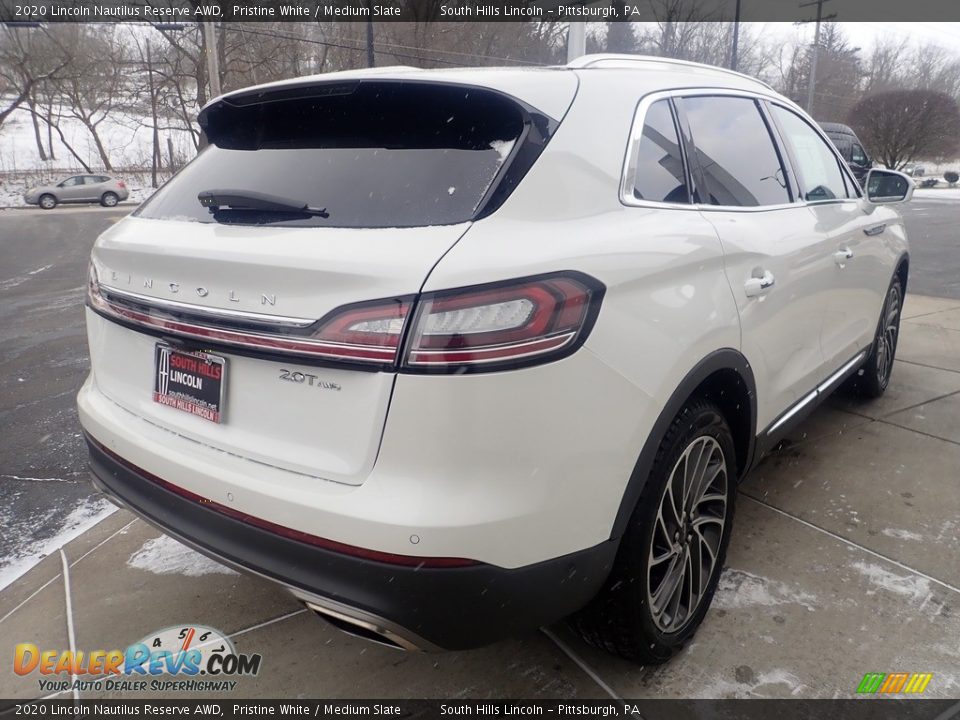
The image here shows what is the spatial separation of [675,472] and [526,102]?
3.74 feet

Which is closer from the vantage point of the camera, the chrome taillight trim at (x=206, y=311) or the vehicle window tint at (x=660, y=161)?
the chrome taillight trim at (x=206, y=311)

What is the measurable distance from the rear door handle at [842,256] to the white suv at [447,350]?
920 mm

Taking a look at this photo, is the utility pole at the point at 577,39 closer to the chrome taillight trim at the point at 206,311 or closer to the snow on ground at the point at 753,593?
the snow on ground at the point at 753,593

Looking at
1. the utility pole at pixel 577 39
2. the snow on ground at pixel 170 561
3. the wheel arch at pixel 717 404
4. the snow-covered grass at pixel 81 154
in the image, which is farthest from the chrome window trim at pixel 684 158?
the snow-covered grass at pixel 81 154

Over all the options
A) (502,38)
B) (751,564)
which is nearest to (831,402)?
(751,564)

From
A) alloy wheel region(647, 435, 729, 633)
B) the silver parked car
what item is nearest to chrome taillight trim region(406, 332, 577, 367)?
alloy wheel region(647, 435, 729, 633)

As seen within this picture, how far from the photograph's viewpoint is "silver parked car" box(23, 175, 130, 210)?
98.1ft

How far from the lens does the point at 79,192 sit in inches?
1206

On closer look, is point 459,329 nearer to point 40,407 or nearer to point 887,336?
point 887,336

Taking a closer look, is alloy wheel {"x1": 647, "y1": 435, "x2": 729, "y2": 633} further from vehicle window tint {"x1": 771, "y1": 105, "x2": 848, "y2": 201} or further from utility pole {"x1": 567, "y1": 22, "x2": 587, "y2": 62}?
utility pole {"x1": 567, "y1": 22, "x2": 587, "y2": 62}

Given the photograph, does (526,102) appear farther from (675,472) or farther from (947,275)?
(947,275)

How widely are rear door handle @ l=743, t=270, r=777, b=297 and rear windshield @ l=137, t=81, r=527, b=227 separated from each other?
102 centimetres

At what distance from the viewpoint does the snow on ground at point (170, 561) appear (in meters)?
2.88

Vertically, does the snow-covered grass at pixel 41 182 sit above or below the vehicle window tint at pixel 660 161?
below
